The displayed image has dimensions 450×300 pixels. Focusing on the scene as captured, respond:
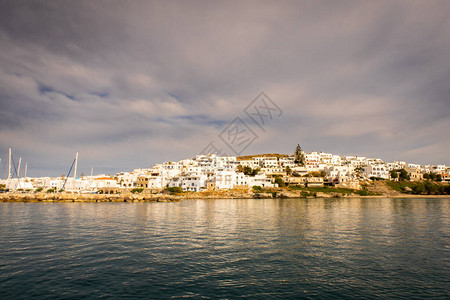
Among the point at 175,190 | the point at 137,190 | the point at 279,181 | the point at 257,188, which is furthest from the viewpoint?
the point at 279,181

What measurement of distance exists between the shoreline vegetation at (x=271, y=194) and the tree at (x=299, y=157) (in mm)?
33936

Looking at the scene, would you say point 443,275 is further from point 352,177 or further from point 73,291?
point 352,177

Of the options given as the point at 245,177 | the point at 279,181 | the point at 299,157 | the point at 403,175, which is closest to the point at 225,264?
the point at 245,177

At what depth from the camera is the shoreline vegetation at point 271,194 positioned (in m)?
95.0

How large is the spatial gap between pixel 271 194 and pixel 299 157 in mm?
58465

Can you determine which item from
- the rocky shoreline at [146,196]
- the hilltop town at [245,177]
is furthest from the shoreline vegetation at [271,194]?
the hilltop town at [245,177]

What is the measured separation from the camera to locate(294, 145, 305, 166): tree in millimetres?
164038

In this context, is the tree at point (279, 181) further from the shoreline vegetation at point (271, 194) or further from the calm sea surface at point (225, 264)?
the calm sea surface at point (225, 264)

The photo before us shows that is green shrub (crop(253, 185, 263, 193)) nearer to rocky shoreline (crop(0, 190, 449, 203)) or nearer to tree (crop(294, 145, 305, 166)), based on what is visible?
rocky shoreline (crop(0, 190, 449, 203))

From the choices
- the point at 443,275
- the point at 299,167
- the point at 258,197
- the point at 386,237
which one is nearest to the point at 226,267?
the point at 443,275

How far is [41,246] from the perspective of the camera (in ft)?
77.5

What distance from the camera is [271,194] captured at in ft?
376

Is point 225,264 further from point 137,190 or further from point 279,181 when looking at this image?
point 279,181

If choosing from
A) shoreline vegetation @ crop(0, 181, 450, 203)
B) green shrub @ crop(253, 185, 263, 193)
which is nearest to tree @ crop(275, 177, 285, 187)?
shoreline vegetation @ crop(0, 181, 450, 203)
